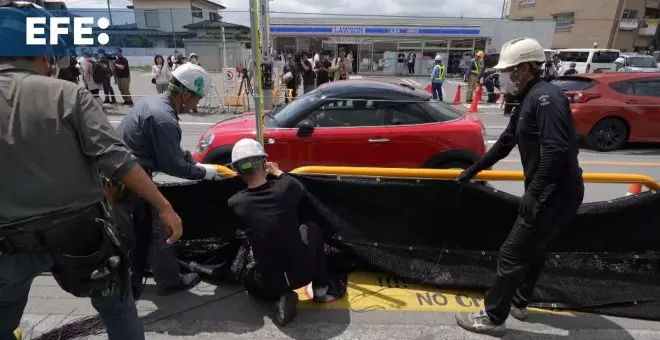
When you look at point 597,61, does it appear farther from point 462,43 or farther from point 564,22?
point 564,22

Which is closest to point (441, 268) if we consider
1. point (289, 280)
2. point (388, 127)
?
point (289, 280)

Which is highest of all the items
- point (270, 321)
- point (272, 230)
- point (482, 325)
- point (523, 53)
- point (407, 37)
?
point (407, 37)

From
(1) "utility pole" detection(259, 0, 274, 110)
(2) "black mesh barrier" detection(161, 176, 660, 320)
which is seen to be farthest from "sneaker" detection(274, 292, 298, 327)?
(1) "utility pole" detection(259, 0, 274, 110)

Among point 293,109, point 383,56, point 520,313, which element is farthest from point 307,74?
point 383,56

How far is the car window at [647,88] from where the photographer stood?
753 cm

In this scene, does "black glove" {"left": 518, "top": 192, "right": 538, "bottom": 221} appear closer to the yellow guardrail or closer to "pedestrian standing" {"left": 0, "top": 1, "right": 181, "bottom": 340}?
the yellow guardrail

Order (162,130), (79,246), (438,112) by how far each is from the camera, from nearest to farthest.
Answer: (79,246) < (162,130) < (438,112)

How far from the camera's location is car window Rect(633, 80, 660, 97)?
7.53 metres

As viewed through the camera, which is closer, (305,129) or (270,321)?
(270,321)

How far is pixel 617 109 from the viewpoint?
7.44 meters

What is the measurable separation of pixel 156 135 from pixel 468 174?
7.44 feet

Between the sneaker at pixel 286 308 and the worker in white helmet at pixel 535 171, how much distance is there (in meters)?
1.22

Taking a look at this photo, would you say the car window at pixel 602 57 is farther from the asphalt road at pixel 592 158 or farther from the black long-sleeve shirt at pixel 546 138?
the black long-sleeve shirt at pixel 546 138

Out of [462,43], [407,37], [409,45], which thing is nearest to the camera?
[407,37]
